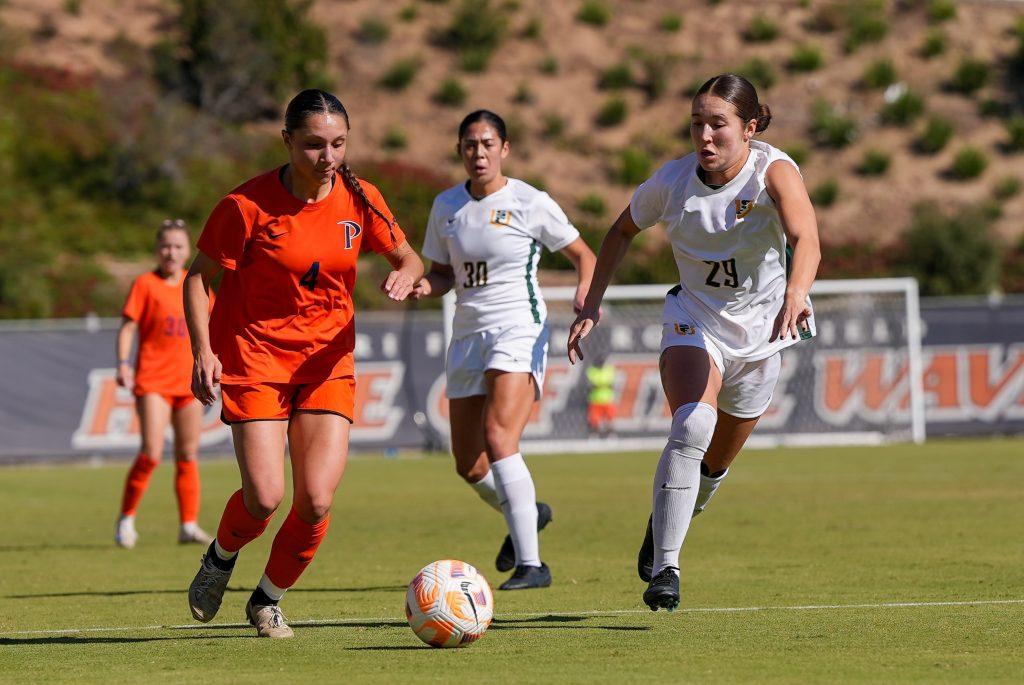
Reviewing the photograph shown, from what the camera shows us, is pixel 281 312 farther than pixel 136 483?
No

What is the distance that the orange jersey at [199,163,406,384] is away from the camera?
266 inches

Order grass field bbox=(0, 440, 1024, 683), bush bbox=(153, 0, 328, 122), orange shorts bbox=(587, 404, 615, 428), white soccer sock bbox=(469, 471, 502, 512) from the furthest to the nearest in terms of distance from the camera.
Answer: bush bbox=(153, 0, 328, 122) < orange shorts bbox=(587, 404, 615, 428) < white soccer sock bbox=(469, 471, 502, 512) < grass field bbox=(0, 440, 1024, 683)

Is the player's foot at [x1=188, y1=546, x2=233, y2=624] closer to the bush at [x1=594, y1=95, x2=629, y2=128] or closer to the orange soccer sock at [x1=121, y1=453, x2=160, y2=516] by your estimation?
the orange soccer sock at [x1=121, y1=453, x2=160, y2=516]

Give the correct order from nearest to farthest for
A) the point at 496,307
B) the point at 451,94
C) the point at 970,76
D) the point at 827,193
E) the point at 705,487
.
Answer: the point at 705,487 < the point at 496,307 < the point at 827,193 < the point at 451,94 < the point at 970,76

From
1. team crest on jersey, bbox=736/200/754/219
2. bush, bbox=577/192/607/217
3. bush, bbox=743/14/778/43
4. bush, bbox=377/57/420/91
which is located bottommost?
Result: team crest on jersey, bbox=736/200/754/219

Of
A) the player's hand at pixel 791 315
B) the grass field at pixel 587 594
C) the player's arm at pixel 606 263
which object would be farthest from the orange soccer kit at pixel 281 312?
the player's hand at pixel 791 315

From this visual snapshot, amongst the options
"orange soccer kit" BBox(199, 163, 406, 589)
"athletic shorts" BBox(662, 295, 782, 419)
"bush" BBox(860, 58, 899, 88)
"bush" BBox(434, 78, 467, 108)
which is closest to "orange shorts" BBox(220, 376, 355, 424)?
"orange soccer kit" BBox(199, 163, 406, 589)

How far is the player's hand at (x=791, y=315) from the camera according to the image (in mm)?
6559

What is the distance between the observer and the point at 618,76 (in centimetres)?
6244

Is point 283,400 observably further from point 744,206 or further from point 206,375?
point 744,206

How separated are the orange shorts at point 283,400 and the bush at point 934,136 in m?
54.8

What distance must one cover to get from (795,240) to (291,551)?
247cm

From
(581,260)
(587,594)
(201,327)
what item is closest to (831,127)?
(581,260)

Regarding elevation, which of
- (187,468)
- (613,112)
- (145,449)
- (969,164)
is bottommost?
(187,468)
